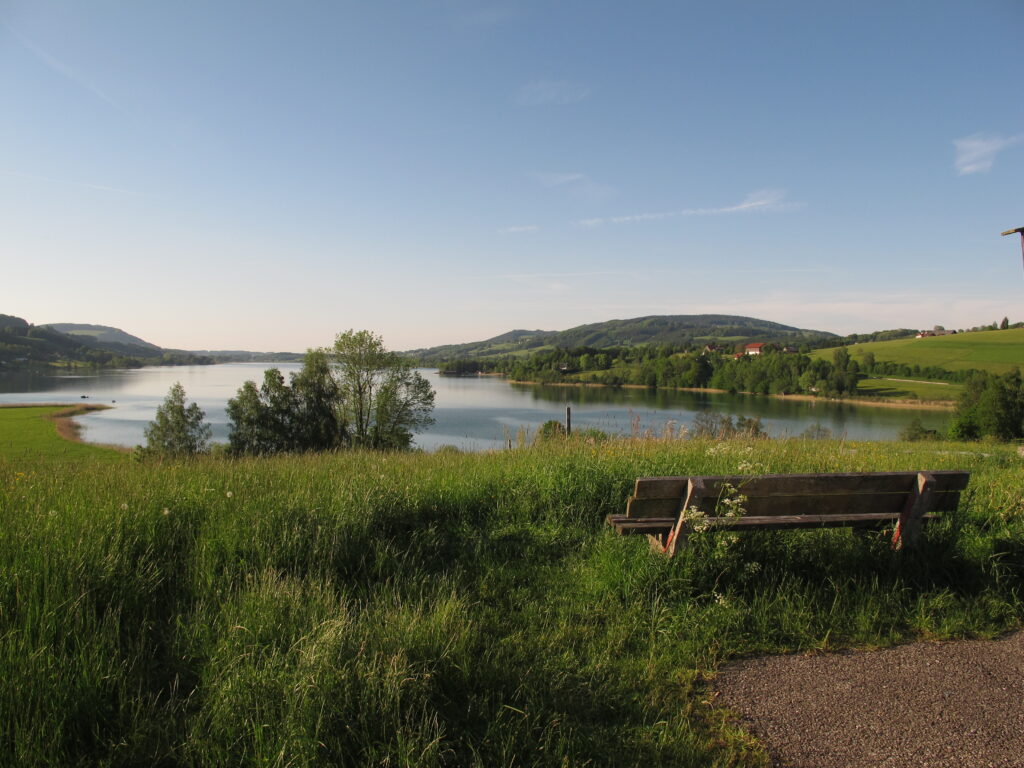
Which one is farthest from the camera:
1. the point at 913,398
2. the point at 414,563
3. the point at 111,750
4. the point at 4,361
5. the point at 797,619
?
the point at 4,361

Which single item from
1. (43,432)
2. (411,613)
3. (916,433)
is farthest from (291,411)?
(916,433)

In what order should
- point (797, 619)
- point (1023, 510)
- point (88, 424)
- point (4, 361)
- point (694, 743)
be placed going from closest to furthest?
1. point (694, 743)
2. point (797, 619)
3. point (1023, 510)
4. point (88, 424)
5. point (4, 361)

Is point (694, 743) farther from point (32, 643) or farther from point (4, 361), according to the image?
point (4, 361)

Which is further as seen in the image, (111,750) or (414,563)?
(414,563)

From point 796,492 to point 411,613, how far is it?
278 centimetres

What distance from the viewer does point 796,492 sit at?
150 inches

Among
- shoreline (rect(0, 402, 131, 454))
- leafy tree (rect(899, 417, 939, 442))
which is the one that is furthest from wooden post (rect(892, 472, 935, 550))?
shoreline (rect(0, 402, 131, 454))

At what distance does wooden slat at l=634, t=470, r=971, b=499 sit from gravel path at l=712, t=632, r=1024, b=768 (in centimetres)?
105

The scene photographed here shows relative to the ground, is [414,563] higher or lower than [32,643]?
lower

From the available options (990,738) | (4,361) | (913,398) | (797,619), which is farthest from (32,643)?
(4,361)

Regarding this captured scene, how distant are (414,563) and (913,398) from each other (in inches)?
3655

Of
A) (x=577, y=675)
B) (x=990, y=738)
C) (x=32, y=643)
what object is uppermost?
(x=32, y=643)

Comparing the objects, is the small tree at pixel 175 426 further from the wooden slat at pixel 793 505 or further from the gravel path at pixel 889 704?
the gravel path at pixel 889 704

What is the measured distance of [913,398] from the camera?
2997 inches
